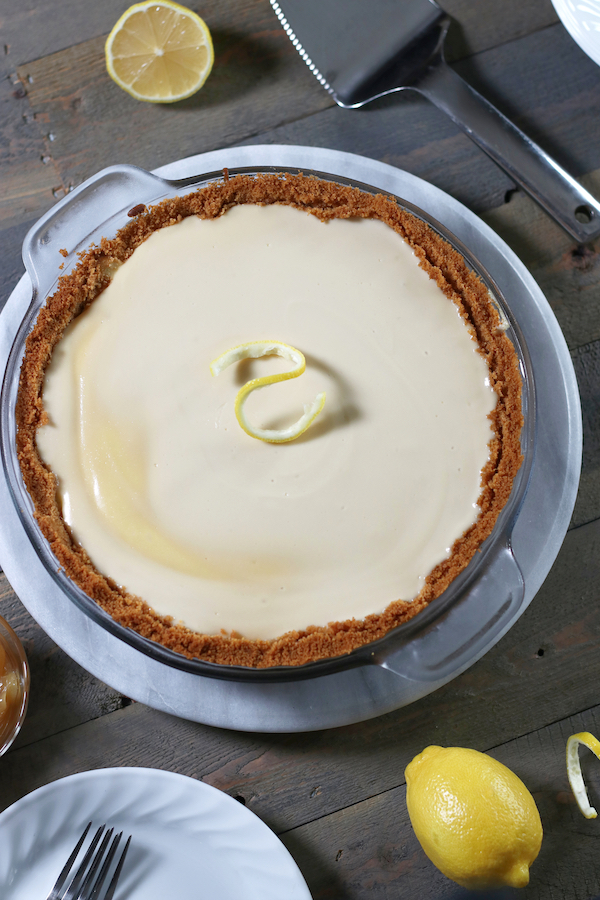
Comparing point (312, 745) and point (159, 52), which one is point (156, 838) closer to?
point (312, 745)

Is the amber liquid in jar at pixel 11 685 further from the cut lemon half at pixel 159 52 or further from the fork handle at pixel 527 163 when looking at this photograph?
the fork handle at pixel 527 163

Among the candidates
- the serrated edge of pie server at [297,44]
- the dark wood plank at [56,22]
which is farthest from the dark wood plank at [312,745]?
the dark wood plank at [56,22]

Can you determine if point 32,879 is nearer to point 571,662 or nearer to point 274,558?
point 274,558

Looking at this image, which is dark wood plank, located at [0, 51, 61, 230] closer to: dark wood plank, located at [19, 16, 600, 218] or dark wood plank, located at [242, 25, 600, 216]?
dark wood plank, located at [19, 16, 600, 218]

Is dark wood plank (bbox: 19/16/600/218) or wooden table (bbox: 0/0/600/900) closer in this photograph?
wooden table (bbox: 0/0/600/900)

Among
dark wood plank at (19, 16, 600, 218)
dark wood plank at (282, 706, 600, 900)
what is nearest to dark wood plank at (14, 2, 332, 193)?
dark wood plank at (19, 16, 600, 218)

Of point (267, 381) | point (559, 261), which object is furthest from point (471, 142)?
point (267, 381)

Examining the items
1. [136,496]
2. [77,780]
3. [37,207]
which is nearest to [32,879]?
[77,780]
